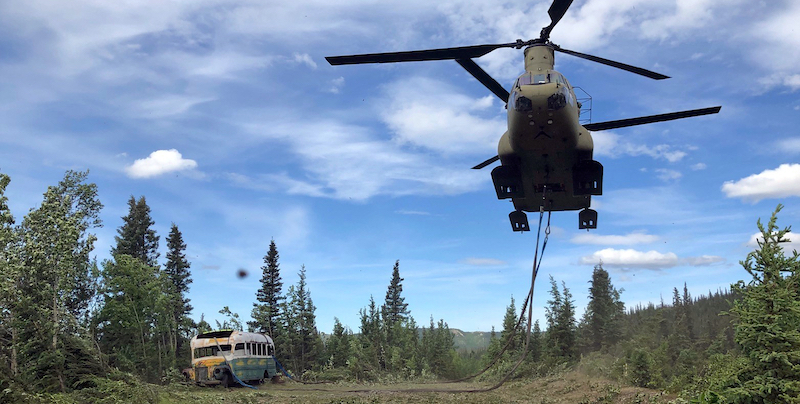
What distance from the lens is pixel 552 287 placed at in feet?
170

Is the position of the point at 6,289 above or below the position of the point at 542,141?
below

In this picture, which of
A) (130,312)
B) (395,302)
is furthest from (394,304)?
(130,312)

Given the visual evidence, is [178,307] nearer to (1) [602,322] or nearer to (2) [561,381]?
(2) [561,381]

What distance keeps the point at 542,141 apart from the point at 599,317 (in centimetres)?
4589

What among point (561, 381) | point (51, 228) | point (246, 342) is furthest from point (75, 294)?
point (561, 381)

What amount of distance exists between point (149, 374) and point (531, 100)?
3962 cm

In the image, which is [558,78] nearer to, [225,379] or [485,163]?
[485,163]

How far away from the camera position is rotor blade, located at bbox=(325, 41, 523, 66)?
1151cm

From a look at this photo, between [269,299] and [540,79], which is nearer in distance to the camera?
[540,79]

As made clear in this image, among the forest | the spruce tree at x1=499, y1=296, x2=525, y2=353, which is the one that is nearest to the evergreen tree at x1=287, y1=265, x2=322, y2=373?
the forest

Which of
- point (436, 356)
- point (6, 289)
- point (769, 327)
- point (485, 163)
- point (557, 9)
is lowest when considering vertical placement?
point (436, 356)

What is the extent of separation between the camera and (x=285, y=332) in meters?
51.7

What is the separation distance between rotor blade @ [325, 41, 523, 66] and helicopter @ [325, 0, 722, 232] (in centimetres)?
→ 2

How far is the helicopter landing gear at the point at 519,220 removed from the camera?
1636 cm
